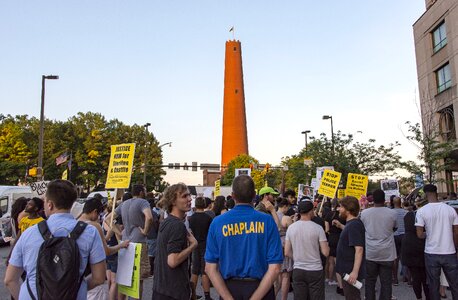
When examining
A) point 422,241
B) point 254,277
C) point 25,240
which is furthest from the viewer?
point 422,241

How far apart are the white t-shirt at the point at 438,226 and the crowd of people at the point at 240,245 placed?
0.6 inches

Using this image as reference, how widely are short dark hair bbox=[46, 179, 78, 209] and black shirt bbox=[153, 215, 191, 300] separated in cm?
123

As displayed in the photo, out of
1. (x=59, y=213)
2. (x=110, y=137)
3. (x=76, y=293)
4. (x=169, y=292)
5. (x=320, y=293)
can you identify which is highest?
(x=110, y=137)

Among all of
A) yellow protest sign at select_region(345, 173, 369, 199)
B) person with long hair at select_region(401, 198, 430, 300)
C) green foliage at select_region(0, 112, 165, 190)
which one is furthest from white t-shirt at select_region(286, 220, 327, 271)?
green foliage at select_region(0, 112, 165, 190)

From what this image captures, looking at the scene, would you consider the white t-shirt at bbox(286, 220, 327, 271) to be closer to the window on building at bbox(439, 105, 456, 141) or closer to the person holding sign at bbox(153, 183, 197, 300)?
the person holding sign at bbox(153, 183, 197, 300)

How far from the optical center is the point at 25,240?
3311 mm

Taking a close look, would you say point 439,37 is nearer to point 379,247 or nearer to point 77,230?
point 379,247

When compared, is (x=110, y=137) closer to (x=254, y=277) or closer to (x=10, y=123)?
(x=10, y=123)

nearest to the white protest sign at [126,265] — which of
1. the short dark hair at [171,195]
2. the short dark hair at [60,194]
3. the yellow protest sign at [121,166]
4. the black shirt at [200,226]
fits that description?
the short dark hair at [171,195]

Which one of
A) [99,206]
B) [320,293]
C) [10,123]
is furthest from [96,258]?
[10,123]

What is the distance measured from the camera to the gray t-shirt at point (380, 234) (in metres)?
6.80

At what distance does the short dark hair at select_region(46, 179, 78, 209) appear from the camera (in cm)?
340

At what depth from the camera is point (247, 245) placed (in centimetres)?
357

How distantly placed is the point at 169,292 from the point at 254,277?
120cm
